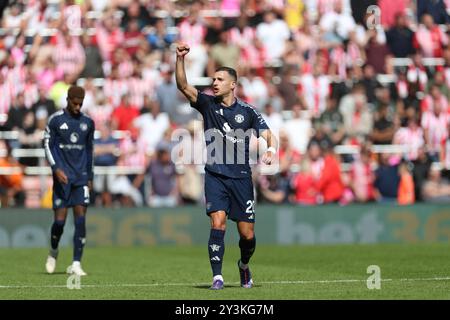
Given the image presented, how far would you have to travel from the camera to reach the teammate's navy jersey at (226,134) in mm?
13531

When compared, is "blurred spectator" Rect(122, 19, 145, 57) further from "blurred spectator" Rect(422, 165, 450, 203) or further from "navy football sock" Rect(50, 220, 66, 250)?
"navy football sock" Rect(50, 220, 66, 250)

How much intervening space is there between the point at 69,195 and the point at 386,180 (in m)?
10.9

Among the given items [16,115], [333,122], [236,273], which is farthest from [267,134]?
[16,115]

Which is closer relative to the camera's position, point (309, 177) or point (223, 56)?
point (309, 177)

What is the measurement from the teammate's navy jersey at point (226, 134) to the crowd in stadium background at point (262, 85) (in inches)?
484

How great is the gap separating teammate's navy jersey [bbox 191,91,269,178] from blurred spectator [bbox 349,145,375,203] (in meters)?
12.9

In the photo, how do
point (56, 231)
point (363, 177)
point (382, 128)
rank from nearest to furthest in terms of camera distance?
point (56, 231)
point (363, 177)
point (382, 128)

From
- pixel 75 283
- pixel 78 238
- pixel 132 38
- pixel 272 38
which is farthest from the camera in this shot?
pixel 132 38

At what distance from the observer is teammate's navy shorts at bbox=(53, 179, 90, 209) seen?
55.9 ft

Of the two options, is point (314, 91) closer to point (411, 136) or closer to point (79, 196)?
point (411, 136)

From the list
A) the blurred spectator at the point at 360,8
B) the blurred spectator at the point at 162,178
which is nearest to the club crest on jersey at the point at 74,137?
the blurred spectator at the point at 162,178

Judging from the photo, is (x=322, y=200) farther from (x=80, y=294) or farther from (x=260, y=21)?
(x=80, y=294)

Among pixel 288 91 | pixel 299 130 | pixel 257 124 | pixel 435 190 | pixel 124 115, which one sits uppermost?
pixel 288 91

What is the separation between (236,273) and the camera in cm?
1681
